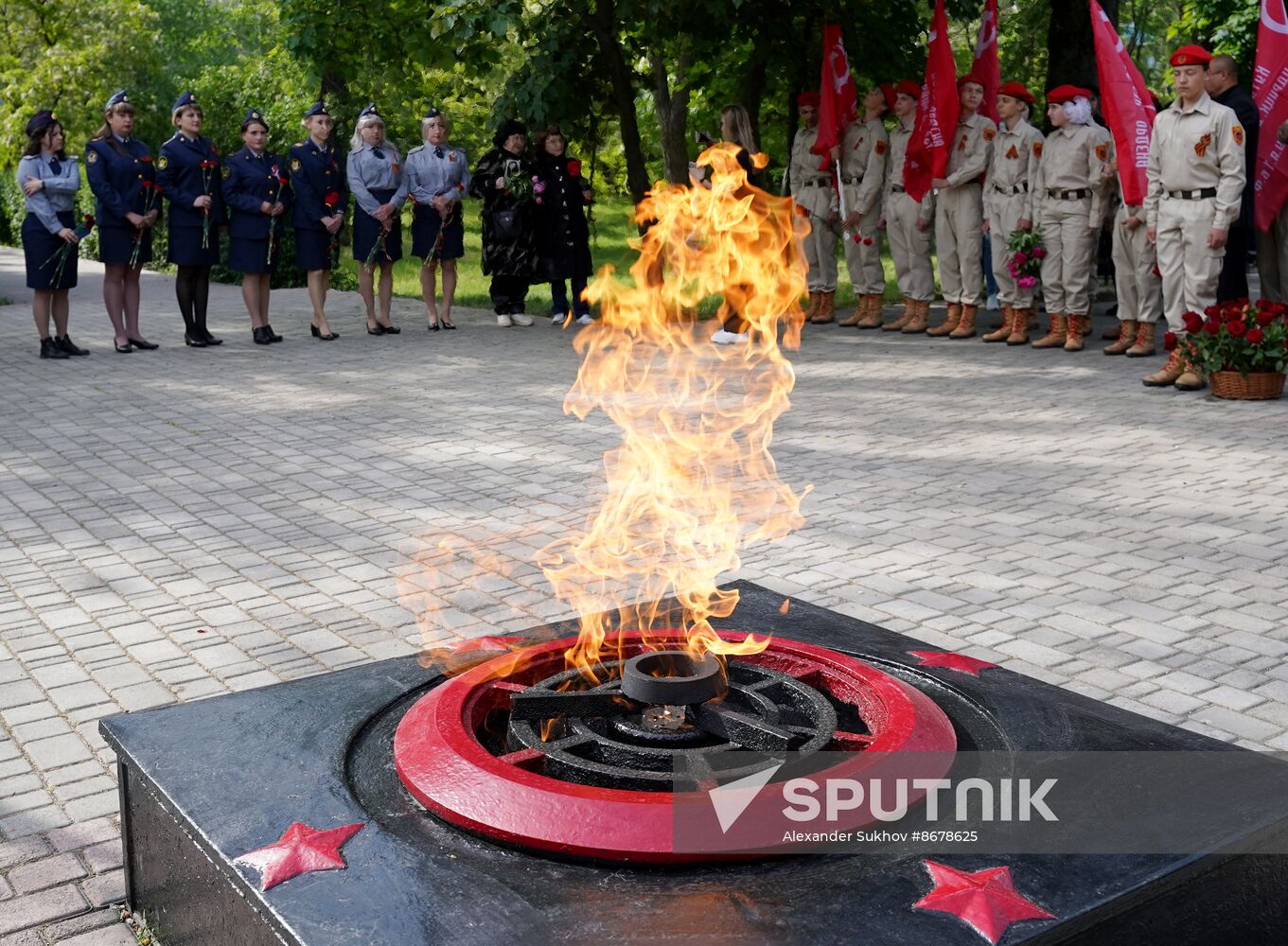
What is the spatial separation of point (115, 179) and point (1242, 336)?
962 cm

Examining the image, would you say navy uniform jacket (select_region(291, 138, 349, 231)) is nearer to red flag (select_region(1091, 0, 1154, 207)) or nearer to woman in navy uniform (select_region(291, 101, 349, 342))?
woman in navy uniform (select_region(291, 101, 349, 342))

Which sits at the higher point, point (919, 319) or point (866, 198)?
point (866, 198)

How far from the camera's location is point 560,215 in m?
14.5

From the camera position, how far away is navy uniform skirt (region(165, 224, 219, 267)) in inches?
511

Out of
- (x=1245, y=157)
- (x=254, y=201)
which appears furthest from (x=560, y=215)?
(x=1245, y=157)

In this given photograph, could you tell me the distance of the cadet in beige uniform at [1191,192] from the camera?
9773mm

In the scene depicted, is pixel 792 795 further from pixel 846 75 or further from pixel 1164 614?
pixel 846 75

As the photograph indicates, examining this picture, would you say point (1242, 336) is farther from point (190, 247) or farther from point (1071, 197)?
point (190, 247)

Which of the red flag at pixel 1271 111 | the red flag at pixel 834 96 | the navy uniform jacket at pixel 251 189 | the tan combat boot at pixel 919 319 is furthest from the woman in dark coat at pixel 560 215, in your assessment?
the red flag at pixel 1271 111

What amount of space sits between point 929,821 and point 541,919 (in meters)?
0.77

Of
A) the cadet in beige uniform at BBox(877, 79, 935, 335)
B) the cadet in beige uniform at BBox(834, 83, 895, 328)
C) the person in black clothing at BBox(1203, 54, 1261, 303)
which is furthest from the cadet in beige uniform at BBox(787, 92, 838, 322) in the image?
the person in black clothing at BBox(1203, 54, 1261, 303)

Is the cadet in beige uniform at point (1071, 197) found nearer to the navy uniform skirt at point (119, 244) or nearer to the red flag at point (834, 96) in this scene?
the red flag at point (834, 96)

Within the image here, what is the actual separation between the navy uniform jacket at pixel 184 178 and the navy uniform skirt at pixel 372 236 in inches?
59.7

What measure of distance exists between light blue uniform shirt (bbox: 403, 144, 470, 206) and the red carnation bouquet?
25.1 feet
